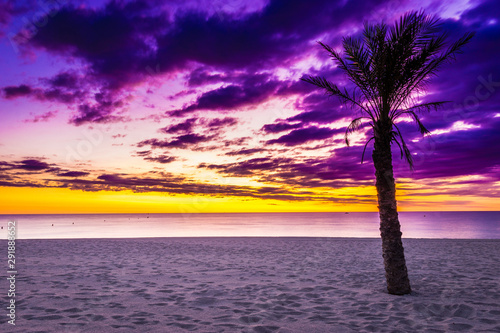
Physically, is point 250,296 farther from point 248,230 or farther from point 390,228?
point 248,230

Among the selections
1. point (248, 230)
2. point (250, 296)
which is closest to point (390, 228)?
point (250, 296)

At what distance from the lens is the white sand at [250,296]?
651 centimetres

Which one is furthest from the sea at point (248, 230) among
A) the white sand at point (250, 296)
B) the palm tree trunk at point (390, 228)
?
the palm tree trunk at point (390, 228)

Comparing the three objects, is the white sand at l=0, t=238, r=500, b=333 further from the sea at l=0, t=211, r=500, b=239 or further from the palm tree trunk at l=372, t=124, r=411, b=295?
the sea at l=0, t=211, r=500, b=239

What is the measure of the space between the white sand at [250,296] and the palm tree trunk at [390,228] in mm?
480

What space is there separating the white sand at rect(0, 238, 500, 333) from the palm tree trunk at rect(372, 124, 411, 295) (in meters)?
0.48

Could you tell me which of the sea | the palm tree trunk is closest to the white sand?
the palm tree trunk

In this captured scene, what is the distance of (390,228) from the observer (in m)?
8.72

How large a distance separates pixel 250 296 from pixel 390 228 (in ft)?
13.8

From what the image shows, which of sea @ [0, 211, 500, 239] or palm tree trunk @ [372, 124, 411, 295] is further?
sea @ [0, 211, 500, 239]

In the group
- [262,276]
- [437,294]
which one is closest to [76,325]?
[262,276]

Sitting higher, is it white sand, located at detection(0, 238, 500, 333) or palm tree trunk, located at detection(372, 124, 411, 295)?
Answer: palm tree trunk, located at detection(372, 124, 411, 295)

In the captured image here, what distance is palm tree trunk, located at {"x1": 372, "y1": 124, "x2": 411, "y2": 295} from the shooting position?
8719 millimetres

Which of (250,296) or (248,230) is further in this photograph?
(248,230)
